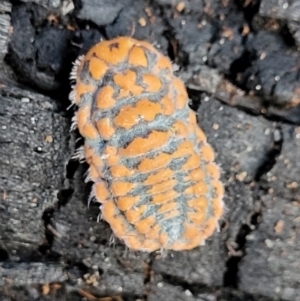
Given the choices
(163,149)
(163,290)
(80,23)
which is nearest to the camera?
(163,149)

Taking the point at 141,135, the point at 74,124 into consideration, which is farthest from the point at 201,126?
the point at 74,124

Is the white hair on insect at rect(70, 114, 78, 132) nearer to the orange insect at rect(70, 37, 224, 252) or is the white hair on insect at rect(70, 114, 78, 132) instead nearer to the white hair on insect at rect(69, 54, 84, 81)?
the orange insect at rect(70, 37, 224, 252)

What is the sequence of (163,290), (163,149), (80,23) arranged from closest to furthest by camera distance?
(163,149)
(80,23)
(163,290)

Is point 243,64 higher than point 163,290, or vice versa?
point 243,64

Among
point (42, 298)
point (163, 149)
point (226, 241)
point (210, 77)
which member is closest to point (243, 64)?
point (210, 77)

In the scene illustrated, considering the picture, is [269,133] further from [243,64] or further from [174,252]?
[174,252]

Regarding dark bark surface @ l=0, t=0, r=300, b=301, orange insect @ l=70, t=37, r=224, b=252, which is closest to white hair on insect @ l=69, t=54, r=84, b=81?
orange insect @ l=70, t=37, r=224, b=252
